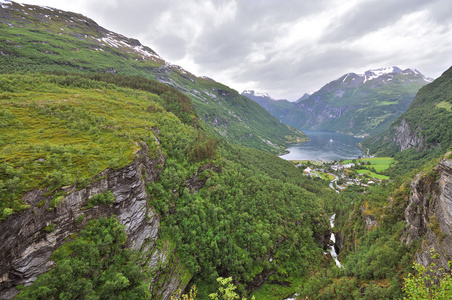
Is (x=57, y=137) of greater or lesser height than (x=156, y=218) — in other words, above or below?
above

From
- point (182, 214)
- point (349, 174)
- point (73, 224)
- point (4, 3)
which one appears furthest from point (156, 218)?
point (4, 3)

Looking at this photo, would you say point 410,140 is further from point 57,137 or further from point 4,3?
point 4,3

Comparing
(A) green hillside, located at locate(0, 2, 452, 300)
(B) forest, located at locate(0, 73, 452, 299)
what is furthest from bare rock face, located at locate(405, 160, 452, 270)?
(B) forest, located at locate(0, 73, 452, 299)

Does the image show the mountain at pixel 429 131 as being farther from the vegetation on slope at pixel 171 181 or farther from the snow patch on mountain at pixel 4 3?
the snow patch on mountain at pixel 4 3

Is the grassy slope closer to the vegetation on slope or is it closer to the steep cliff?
the vegetation on slope

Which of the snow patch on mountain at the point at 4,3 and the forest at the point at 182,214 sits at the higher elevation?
the snow patch on mountain at the point at 4,3

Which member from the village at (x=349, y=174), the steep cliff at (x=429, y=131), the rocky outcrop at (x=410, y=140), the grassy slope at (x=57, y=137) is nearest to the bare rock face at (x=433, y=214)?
the grassy slope at (x=57, y=137)

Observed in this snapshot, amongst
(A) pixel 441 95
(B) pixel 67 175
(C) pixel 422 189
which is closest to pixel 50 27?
(B) pixel 67 175
